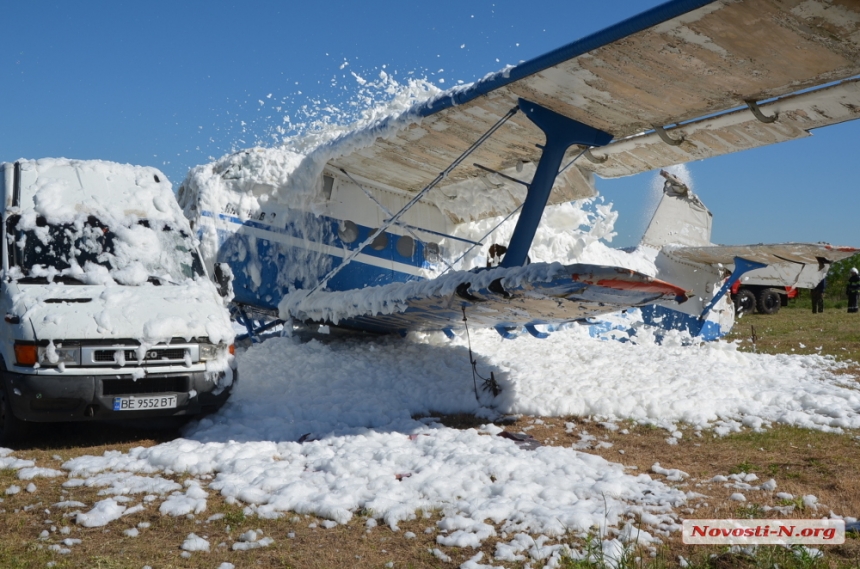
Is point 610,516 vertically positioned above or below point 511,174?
below

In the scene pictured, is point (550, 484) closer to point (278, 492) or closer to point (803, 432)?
point (278, 492)

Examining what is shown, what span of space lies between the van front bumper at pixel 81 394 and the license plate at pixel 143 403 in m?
0.03

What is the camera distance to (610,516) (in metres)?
3.97

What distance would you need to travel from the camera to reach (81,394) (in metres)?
5.50

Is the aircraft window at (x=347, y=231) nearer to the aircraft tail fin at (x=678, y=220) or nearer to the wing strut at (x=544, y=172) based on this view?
the wing strut at (x=544, y=172)

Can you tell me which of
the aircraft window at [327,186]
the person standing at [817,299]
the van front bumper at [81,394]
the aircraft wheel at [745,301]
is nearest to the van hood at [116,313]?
the van front bumper at [81,394]

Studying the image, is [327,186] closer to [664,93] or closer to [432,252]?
[432,252]

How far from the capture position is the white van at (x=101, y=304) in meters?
5.52

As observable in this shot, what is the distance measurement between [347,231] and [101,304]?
16.2 feet

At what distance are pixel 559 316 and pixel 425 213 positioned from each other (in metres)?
4.51

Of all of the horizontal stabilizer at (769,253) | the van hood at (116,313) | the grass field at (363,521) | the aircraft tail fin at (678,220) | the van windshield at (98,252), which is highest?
the aircraft tail fin at (678,220)

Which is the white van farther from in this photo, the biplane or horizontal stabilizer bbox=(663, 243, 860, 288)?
horizontal stabilizer bbox=(663, 243, 860, 288)

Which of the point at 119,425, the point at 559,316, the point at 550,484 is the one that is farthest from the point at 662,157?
the point at 119,425

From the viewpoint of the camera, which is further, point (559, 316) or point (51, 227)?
point (559, 316)
